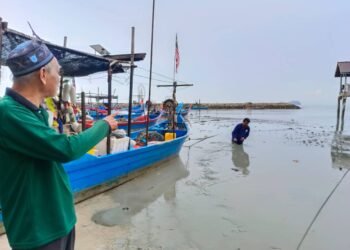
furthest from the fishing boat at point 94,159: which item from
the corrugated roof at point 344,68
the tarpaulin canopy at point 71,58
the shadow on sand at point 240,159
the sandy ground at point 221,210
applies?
the corrugated roof at point 344,68

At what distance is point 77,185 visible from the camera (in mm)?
5324

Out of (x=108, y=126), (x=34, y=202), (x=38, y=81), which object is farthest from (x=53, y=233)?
(x=38, y=81)

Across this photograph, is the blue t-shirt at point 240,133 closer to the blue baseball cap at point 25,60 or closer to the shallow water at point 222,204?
the shallow water at point 222,204

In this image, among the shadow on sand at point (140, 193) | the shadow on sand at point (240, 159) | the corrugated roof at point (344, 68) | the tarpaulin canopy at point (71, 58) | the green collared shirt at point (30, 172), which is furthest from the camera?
the corrugated roof at point (344, 68)

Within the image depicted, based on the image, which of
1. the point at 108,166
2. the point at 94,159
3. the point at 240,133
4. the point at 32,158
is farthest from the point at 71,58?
the point at 240,133

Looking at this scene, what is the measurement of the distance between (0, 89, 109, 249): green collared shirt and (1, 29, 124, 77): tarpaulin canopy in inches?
138

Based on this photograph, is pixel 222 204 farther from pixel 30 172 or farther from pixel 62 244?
pixel 30 172

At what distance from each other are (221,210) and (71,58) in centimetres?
421

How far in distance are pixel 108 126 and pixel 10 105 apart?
0.52 m

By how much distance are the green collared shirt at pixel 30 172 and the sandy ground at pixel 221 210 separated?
2.67 metres

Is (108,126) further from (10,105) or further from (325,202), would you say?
(325,202)

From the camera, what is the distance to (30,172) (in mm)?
1276

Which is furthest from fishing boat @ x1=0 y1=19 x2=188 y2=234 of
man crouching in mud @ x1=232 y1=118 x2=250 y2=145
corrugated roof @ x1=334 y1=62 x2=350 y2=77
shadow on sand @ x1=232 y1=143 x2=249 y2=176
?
corrugated roof @ x1=334 y1=62 x2=350 y2=77

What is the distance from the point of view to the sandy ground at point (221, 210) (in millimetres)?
4082
